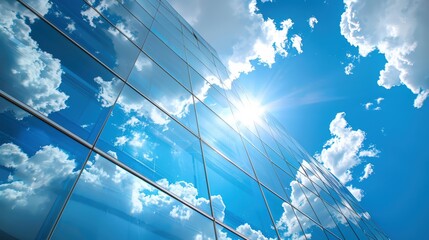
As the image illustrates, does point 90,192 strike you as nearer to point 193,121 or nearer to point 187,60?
point 193,121

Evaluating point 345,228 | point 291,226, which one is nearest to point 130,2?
point 291,226

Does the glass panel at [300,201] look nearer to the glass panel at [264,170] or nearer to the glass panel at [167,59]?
the glass panel at [264,170]

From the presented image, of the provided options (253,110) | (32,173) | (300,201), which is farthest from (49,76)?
(253,110)

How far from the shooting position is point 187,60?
8359 mm

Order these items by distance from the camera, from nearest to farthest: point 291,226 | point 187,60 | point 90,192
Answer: point 90,192 → point 291,226 → point 187,60

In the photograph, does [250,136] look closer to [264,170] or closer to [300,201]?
[264,170]

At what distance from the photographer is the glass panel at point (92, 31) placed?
156 inches

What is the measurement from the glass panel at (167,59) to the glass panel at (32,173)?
12.6ft

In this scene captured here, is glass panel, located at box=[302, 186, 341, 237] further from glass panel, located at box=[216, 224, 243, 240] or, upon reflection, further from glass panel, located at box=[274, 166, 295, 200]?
glass panel, located at box=[216, 224, 243, 240]

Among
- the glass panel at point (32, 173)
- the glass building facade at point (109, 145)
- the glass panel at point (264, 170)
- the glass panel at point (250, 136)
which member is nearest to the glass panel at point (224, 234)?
the glass building facade at point (109, 145)

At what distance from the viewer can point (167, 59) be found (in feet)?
22.5

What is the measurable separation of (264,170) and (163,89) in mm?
3825

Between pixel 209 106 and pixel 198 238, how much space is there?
417 cm

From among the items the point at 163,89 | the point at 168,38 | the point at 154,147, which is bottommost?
the point at 154,147
